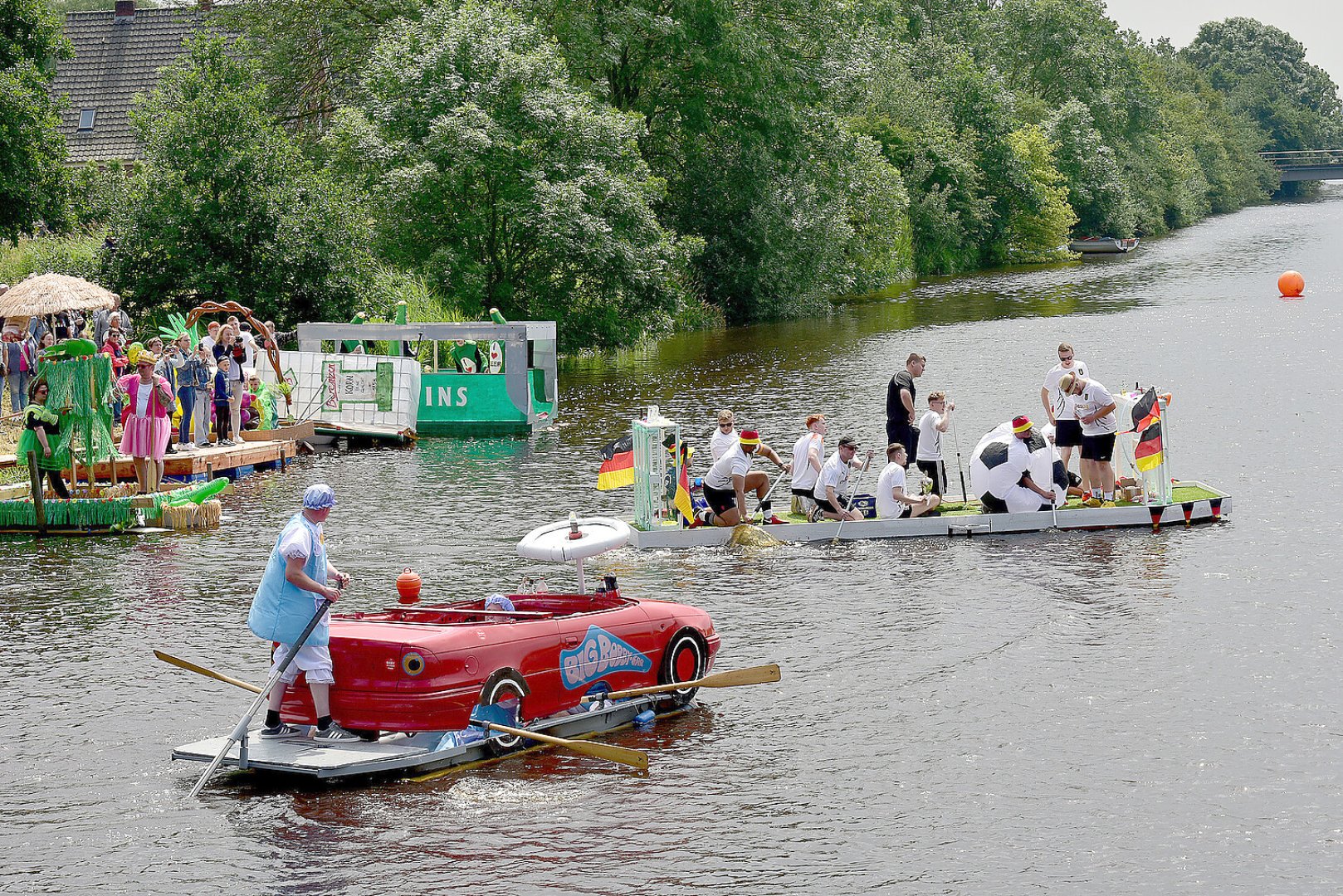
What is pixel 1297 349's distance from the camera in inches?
1646

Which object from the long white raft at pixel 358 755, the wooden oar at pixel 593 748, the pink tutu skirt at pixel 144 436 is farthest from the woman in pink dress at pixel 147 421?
the wooden oar at pixel 593 748

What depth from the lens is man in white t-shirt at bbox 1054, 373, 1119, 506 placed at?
20.0m

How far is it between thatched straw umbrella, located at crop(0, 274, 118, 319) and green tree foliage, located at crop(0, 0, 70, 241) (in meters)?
7.33

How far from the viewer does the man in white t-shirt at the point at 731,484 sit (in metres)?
19.6

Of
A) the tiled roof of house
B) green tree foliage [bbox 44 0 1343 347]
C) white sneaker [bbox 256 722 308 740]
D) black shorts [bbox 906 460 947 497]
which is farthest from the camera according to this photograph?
the tiled roof of house

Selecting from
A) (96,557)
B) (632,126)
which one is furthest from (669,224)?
(96,557)

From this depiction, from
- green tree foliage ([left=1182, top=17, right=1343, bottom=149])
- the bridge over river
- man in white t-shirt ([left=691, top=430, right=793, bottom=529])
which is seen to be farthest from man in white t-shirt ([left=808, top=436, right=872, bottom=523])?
green tree foliage ([left=1182, top=17, right=1343, bottom=149])

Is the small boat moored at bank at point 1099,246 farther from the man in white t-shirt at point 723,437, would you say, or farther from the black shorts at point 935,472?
the man in white t-shirt at point 723,437

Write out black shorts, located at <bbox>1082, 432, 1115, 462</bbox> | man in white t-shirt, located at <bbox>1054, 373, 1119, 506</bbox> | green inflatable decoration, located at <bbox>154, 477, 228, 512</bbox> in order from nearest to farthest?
man in white t-shirt, located at <bbox>1054, 373, 1119, 506</bbox> < black shorts, located at <bbox>1082, 432, 1115, 462</bbox> < green inflatable decoration, located at <bbox>154, 477, 228, 512</bbox>

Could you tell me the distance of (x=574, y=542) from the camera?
12883mm

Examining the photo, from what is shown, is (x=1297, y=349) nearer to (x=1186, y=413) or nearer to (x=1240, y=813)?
(x=1186, y=413)

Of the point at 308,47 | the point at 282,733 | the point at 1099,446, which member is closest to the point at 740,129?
the point at 308,47

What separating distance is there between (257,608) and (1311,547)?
13.6 metres

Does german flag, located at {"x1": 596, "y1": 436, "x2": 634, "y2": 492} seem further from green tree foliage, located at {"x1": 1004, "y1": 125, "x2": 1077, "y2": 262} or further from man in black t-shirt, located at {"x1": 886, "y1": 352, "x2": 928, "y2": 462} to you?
green tree foliage, located at {"x1": 1004, "y1": 125, "x2": 1077, "y2": 262}
